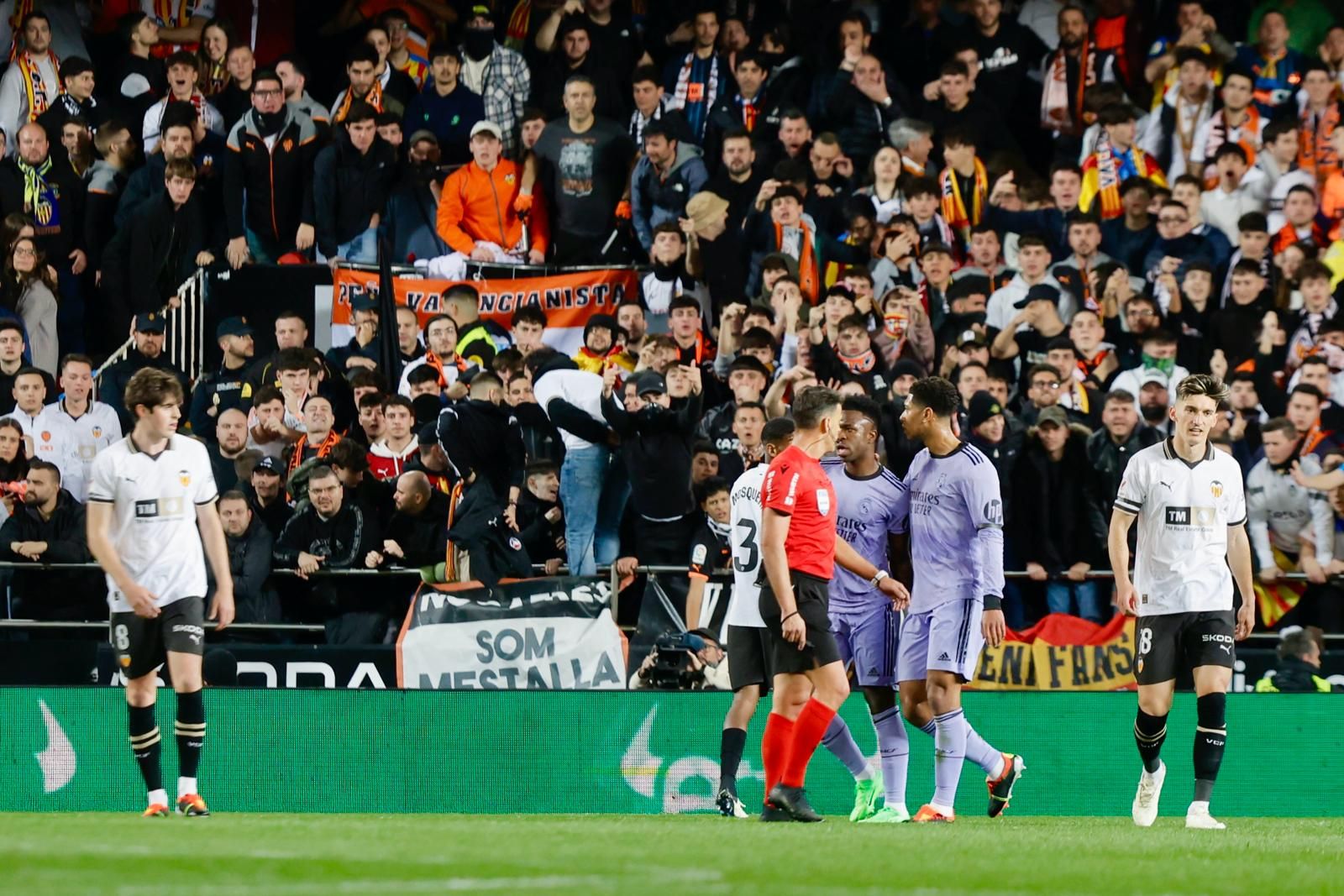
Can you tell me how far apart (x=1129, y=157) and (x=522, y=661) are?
8.09 m

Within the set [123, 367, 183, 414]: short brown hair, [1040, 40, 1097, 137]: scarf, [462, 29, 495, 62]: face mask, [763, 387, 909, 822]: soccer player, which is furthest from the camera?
[462, 29, 495, 62]: face mask

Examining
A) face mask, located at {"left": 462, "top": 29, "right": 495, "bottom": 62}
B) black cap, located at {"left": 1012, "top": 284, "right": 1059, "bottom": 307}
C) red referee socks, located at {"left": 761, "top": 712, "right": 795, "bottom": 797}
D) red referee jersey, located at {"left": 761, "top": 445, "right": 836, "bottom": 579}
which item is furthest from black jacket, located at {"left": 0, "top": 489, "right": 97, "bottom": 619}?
black cap, located at {"left": 1012, "top": 284, "right": 1059, "bottom": 307}

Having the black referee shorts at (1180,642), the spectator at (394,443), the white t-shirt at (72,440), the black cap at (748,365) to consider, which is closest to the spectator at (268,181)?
the white t-shirt at (72,440)

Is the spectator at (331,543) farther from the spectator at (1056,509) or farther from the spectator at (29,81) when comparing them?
the spectator at (29,81)

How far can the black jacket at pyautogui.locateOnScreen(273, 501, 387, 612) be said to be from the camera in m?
15.6

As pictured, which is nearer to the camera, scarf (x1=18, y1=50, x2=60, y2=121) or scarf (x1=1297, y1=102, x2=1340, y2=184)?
scarf (x1=1297, y1=102, x2=1340, y2=184)

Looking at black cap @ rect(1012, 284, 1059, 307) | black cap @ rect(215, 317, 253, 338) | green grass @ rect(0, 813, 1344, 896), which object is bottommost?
green grass @ rect(0, 813, 1344, 896)

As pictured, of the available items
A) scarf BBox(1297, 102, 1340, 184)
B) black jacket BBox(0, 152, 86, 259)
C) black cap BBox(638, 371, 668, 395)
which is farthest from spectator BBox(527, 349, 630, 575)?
scarf BBox(1297, 102, 1340, 184)

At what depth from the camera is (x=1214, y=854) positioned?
8.49 m

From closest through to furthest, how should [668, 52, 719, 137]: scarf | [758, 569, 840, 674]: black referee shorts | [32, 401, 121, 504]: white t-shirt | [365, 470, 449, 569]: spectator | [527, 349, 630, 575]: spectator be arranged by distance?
[758, 569, 840, 674]: black referee shorts → [365, 470, 449, 569]: spectator → [527, 349, 630, 575]: spectator → [32, 401, 121, 504]: white t-shirt → [668, 52, 719, 137]: scarf

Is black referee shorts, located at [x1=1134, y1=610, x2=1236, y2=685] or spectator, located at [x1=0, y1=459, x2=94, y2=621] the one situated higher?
spectator, located at [x1=0, y1=459, x2=94, y2=621]

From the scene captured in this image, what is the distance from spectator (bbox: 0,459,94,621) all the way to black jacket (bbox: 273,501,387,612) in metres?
1.52

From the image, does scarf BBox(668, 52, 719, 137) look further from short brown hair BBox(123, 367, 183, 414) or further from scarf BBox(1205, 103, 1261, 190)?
short brown hair BBox(123, 367, 183, 414)

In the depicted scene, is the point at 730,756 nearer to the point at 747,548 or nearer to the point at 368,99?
the point at 747,548
